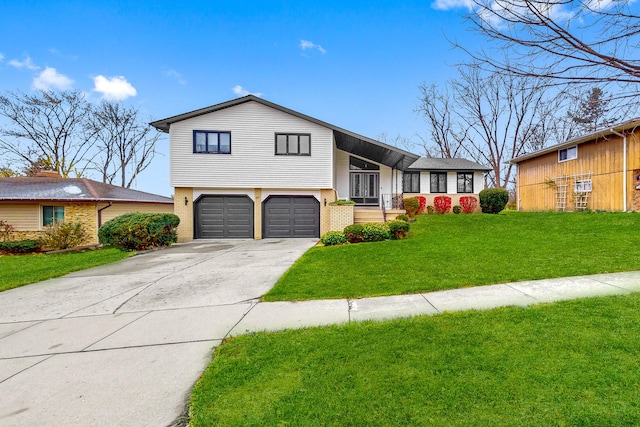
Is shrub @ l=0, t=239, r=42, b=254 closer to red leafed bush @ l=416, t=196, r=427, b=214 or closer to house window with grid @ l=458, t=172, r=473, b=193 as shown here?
red leafed bush @ l=416, t=196, r=427, b=214

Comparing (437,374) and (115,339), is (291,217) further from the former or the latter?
(437,374)

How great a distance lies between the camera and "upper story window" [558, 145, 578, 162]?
16.4 m

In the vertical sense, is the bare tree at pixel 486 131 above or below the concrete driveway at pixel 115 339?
above

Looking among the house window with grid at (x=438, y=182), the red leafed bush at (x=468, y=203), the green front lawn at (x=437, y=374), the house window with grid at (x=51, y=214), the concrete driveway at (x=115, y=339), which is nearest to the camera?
the green front lawn at (x=437, y=374)

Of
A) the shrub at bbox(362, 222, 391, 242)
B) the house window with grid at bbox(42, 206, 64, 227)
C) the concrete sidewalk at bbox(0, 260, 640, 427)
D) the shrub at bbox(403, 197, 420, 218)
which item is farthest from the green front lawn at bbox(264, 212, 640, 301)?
the house window with grid at bbox(42, 206, 64, 227)

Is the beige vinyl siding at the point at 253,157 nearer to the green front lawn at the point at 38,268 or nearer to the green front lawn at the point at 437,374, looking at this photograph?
the green front lawn at the point at 38,268

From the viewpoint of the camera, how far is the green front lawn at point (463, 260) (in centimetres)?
544

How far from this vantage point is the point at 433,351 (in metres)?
2.88

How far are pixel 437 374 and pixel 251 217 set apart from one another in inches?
507

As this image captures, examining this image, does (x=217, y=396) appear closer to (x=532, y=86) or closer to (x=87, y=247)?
(x=532, y=86)

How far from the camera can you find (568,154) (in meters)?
17.0

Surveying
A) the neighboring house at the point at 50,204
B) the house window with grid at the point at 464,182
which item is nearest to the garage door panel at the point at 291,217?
the neighboring house at the point at 50,204

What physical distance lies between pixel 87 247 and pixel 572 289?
18.2 meters

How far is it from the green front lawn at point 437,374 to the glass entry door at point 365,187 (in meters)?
14.9
